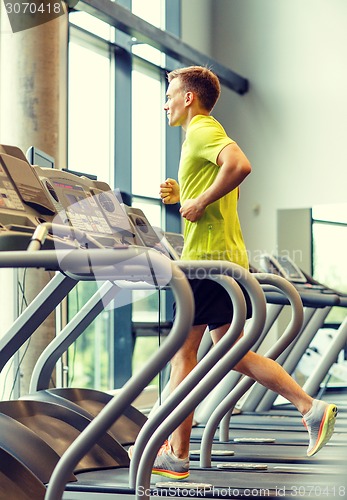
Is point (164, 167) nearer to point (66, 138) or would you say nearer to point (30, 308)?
point (66, 138)

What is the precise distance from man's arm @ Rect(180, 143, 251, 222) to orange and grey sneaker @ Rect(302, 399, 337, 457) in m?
0.82

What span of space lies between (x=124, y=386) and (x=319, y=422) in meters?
1.14

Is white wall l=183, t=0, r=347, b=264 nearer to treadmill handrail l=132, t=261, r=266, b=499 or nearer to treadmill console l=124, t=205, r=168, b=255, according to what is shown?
treadmill console l=124, t=205, r=168, b=255

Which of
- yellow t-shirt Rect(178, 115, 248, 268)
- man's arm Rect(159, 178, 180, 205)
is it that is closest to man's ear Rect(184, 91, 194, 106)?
yellow t-shirt Rect(178, 115, 248, 268)

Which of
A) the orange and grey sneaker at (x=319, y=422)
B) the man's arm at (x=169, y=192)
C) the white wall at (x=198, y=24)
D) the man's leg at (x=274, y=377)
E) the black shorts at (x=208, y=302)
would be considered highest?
the white wall at (x=198, y=24)

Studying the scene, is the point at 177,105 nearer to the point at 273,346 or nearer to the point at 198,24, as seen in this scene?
the point at 273,346

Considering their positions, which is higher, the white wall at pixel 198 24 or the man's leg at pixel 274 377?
the white wall at pixel 198 24

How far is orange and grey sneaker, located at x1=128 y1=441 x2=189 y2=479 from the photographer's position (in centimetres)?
297

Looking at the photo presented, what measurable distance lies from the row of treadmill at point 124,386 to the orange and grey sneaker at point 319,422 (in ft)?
0.42

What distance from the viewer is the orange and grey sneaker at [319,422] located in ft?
9.75

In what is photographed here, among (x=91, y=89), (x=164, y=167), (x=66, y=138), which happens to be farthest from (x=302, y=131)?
(x=66, y=138)

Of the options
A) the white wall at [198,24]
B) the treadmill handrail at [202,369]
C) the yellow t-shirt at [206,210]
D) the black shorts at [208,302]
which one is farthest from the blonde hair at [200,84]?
the white wall at [198,24]

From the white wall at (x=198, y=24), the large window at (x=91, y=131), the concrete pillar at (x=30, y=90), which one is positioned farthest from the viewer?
the white wall at (x=198, y=24)

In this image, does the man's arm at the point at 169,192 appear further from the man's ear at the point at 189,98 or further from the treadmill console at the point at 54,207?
the man's ear at the point at 189,98
